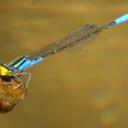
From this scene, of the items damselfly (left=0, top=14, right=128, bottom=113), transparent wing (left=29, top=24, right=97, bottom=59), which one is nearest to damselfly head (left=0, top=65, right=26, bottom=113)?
damselfly (left=0, top=14, right=128, bottom=113)

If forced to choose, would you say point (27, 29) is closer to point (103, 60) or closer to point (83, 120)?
point (103, 60)

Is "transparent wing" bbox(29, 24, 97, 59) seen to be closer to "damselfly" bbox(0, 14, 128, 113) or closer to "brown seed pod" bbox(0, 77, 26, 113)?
"damselfly" bbox(0, 14, 128, 113)

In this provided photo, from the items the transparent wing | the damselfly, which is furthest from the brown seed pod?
the transparent wing

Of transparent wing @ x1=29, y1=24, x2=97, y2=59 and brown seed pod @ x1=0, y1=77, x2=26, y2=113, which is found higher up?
transparent wing @ x1=29, y1=24, x2=97, y2=59

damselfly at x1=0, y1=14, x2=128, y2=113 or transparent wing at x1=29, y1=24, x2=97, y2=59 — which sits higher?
transparent wing at x1=29, y1=24, x2=97, y2=59

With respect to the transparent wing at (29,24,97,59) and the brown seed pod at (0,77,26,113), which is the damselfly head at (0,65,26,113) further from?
the transparent wing at (29,24,97,59)

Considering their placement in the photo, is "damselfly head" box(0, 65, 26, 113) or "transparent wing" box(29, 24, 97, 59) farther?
"transparent wing" box(29, 24, 97, 59)

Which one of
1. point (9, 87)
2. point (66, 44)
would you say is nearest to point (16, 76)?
point (9, 87)

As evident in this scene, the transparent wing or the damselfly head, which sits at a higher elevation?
the transparent wing
